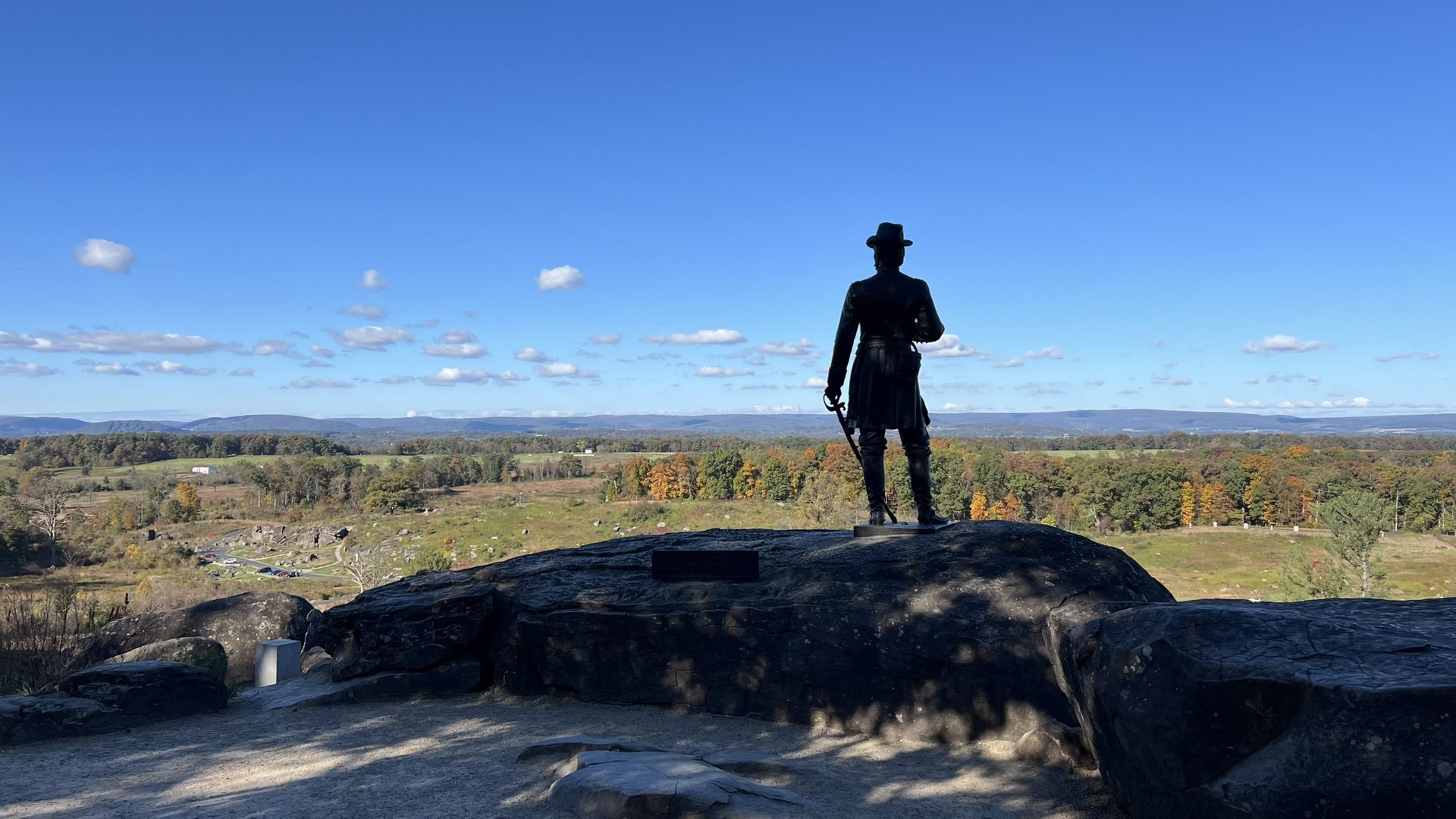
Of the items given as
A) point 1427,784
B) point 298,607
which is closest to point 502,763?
point 1427,784

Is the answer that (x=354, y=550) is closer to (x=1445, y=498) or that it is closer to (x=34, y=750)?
(x=34, y=750)

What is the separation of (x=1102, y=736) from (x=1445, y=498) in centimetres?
8700

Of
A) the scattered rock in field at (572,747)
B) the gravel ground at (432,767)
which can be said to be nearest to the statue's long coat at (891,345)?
the gravel ground at (432,767)

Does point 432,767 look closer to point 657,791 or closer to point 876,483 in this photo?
point 657,791

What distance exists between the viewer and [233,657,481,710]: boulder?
8.88 metres

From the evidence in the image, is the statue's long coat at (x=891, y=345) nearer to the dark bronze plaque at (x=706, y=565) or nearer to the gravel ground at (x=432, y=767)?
the dark bronze plaque at (x=706, y=565)

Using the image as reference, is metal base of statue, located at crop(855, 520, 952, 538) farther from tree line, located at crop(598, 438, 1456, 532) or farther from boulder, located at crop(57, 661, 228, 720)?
tree line, located at crop(598, 438, 1456, 532)

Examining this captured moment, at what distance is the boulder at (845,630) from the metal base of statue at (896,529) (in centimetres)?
16

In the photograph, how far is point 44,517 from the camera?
5103cm

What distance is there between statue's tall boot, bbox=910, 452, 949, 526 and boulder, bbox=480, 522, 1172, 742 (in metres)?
0.36

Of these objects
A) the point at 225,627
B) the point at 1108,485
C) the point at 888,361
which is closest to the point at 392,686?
the point at 225,627

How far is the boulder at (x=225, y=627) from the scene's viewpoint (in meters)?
11.6

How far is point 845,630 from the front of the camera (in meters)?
7.79

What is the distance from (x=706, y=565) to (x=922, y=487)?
98.7 inches
